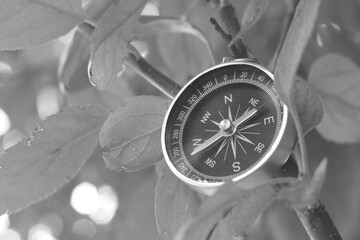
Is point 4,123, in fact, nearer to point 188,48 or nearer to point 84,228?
point 84,228

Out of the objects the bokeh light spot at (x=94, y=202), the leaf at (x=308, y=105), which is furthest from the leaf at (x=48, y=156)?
the bokeh light spot at (x=94, y=202)

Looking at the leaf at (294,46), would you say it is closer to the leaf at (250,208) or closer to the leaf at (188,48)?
the leaf at (250,208)

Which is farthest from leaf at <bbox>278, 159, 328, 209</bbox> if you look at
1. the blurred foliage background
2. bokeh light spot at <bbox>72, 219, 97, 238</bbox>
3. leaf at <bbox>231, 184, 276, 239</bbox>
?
bokeh light spot at <bbox>72, 219, 97, 238</bbox>

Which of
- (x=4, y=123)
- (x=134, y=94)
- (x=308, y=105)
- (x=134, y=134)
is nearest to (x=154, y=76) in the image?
(x=134, y=134)

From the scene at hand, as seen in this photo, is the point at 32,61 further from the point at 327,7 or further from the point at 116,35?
the point at 116,35

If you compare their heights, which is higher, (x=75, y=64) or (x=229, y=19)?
(x=229, y=19)

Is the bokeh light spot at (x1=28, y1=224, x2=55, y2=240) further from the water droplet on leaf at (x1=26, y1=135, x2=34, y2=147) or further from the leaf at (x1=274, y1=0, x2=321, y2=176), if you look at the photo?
the leaf at (x1=274, y1=0, x2=321, y2=176)
